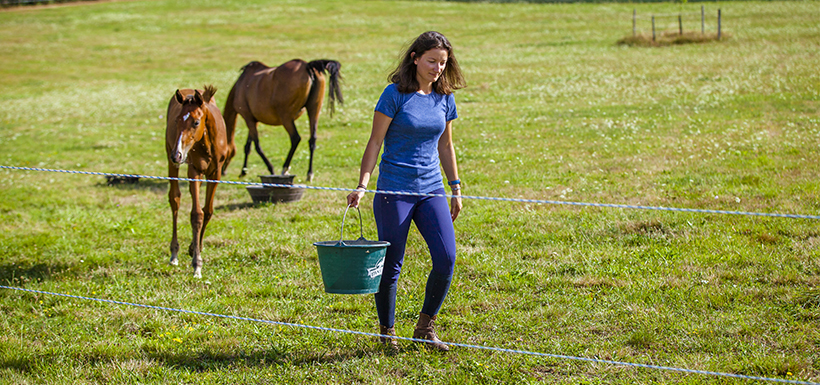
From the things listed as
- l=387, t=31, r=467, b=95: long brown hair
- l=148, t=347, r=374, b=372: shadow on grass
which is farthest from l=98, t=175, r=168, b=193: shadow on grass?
l=387, t=31, r=467, b=95: long brown hair

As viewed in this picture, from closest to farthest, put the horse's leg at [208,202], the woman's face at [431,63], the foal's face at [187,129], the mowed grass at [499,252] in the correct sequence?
1. the woman's face at [431,63]
2. the mowed grass at [499,252]
3. the foal's face at [187,129]
4. the horse's leg at [208,202]

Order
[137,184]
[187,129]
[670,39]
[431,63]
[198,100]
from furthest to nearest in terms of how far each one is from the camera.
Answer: [670,39] → [137,184] → [198,100] → [187,129] → [431,63]

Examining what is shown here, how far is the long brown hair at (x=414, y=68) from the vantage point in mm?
3961

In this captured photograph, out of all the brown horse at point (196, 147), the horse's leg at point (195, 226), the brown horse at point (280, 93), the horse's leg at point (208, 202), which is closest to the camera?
the brown horse at point (196, 147)

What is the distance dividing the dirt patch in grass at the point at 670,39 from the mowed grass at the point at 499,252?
931 centimetres

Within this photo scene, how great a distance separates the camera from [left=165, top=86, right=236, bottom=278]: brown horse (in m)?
6.06

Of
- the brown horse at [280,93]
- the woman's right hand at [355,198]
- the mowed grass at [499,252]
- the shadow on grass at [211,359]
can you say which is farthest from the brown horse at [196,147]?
the brown horse at [280,93]

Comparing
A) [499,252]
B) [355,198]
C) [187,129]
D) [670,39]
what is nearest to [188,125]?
[187,129]

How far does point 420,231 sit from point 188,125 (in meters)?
3.12

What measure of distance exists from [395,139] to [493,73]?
68.6 ft

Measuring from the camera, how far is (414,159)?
161 inches

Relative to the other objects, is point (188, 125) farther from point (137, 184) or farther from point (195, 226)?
point (137, 184)

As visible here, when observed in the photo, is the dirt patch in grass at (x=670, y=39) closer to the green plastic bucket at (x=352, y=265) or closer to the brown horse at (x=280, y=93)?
the brown horse at (x=280, y=93)

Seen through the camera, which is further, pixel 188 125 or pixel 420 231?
pixel 188 125
